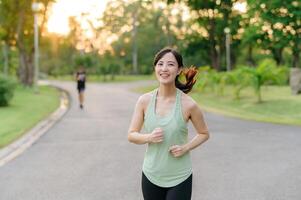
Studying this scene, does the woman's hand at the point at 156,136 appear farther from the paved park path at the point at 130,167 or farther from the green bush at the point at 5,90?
the green bush at the point at 5,90

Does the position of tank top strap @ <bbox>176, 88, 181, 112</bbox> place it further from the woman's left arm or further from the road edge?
the road edge

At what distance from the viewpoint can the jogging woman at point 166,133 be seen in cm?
374

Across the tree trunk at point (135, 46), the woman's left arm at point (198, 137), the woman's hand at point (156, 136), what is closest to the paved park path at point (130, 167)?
the woman's left arm at point (198, 137)

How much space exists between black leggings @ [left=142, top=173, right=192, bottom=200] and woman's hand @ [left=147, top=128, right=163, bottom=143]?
14.5 inches

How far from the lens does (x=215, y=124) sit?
16.7 meters

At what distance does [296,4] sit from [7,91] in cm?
1793

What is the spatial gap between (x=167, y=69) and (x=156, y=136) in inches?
18.7

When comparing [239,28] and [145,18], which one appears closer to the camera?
[239,28]

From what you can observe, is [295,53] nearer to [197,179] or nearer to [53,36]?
[197,179]

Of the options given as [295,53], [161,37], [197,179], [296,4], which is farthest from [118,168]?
[161,37]

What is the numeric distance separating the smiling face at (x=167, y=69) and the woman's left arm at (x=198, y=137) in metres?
0.25

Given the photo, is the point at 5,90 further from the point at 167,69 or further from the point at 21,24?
the point at 167,69

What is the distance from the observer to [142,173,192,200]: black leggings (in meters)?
3.84

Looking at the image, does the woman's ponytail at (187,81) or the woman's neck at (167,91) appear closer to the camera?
the woman's neck at (167,91)
